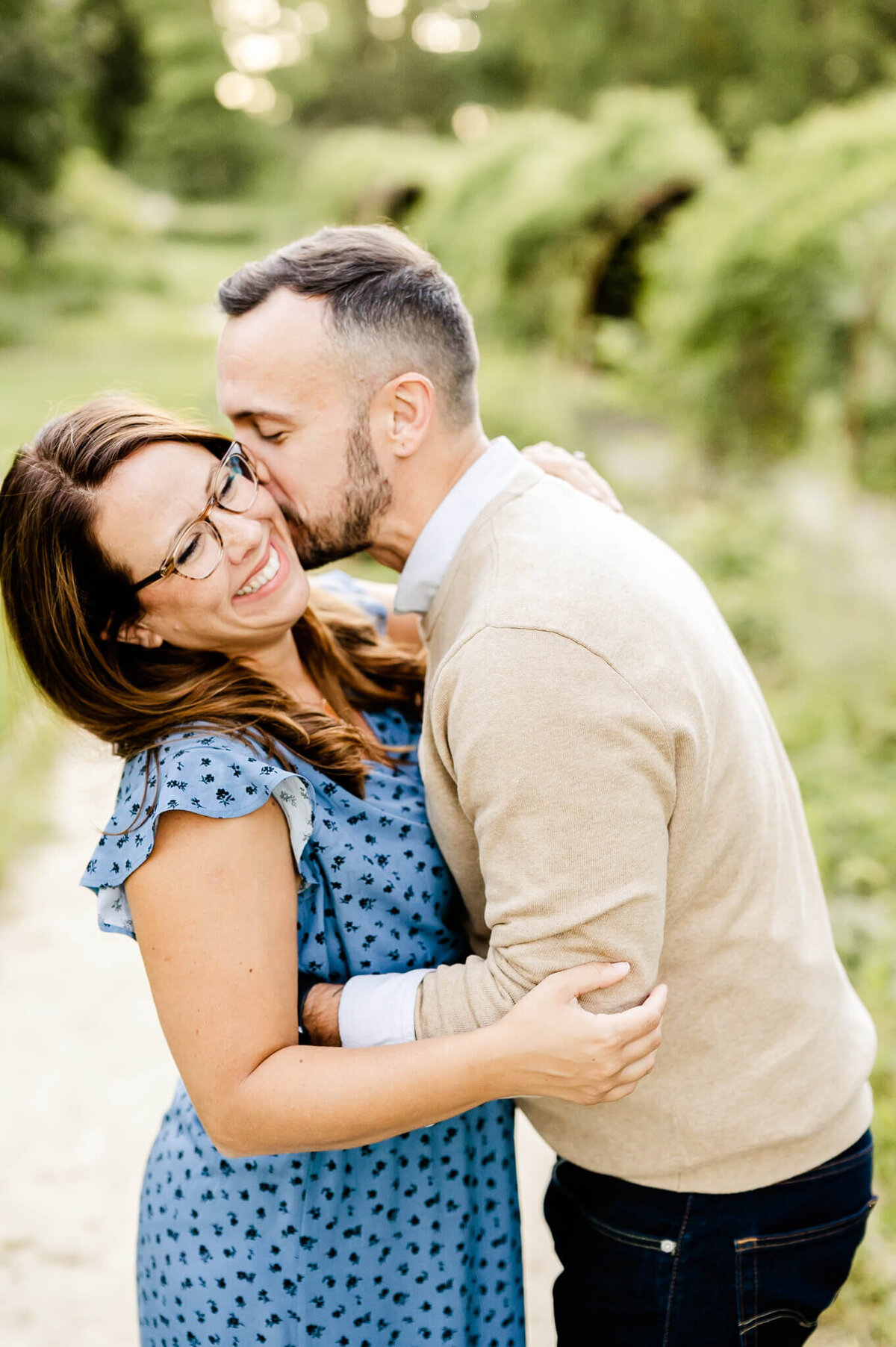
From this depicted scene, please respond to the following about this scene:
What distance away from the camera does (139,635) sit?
1841 millimetres

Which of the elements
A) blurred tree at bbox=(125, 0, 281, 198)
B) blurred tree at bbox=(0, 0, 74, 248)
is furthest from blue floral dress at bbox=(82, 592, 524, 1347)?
blurred tree at bbox=(125, 0, 281, 198)

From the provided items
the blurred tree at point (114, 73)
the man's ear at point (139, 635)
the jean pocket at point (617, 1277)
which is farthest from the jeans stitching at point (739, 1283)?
the blurred tree at point (114, 73)

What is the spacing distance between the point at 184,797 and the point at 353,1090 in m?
0.48

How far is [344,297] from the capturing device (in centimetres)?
179

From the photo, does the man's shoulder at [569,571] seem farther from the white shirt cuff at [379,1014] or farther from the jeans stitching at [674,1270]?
the jeans stitching at [674,1270]

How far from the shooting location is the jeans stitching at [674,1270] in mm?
1782

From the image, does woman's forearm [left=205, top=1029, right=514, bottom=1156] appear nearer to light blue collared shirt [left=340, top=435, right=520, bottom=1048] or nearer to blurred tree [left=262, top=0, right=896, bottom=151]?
light blue collared shirt [left=340, top=435, right=520, bottom=1048]

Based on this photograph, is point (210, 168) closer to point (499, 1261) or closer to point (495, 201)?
point (495, 201)

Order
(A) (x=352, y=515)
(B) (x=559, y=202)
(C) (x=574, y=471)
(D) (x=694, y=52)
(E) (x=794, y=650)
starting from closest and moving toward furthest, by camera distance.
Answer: (A) (x=352, y=515) → (C) (x=574, y=471) → (E) (x=794, y=650) → (B) (x=559, y=202) → (D) (x=694, y=52)

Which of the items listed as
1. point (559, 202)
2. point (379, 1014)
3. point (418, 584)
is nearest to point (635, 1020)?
point (379, 1014)

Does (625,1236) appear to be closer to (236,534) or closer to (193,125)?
(236,534)

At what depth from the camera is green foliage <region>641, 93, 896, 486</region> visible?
5609 mm

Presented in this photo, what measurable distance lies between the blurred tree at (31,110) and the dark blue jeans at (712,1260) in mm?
22322

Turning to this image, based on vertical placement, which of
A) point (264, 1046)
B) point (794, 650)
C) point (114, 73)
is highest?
point (114, 73)
